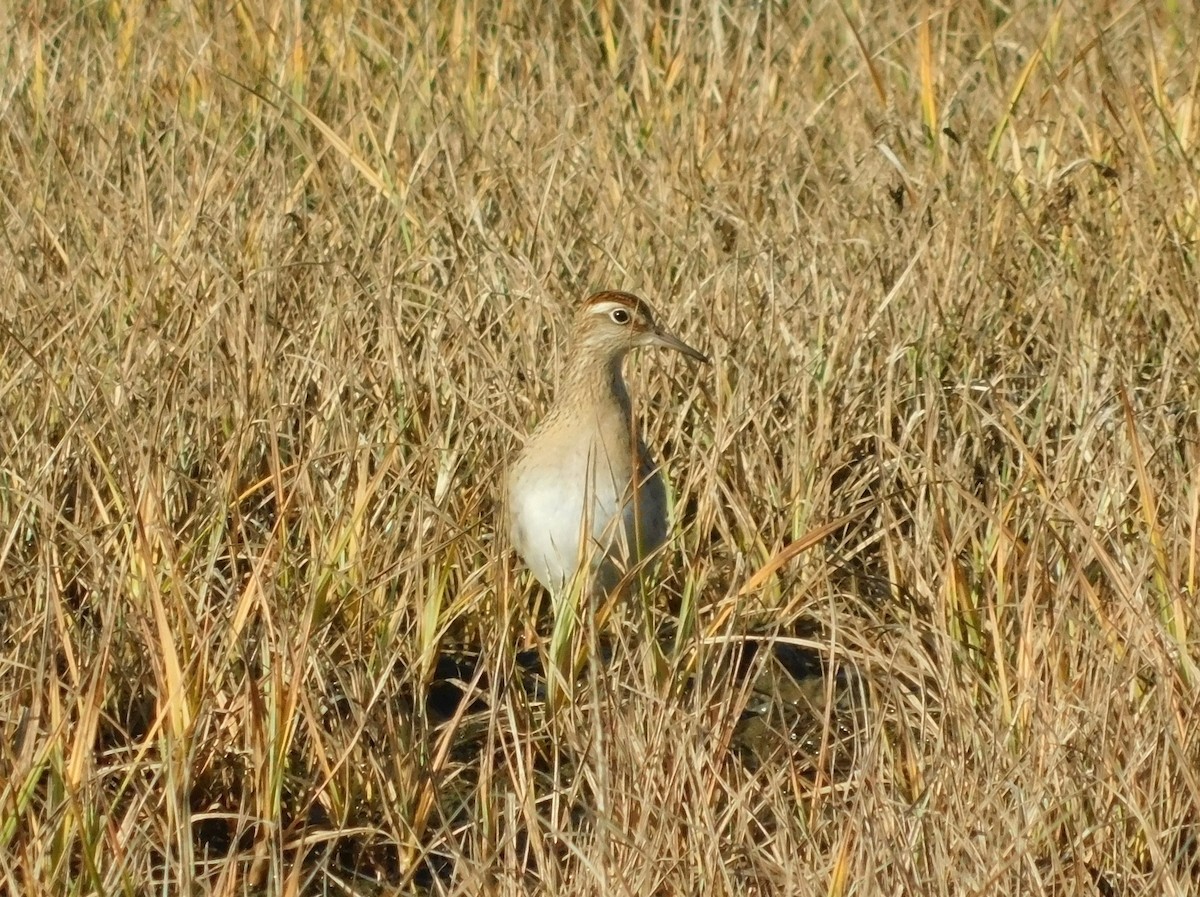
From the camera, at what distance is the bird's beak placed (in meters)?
4.31

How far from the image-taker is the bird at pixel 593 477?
13.1 feet

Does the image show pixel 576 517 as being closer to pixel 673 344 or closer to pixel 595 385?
pixel 595 385

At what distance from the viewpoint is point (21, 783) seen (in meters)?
2.97

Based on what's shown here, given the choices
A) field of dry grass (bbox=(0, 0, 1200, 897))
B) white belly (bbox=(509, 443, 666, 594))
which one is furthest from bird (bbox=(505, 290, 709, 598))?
field of dry grass (bbox=(0, 0, 1200, 897))

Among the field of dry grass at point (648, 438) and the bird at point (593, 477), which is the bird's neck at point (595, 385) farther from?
the field of dry grass at point (648, 438)

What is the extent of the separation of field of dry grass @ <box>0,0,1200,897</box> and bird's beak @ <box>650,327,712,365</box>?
0.41 feet

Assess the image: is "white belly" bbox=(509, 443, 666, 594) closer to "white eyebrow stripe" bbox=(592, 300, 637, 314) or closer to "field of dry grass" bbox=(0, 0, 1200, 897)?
"field of dry grass" bbox=(0, 0, 1200, 897)

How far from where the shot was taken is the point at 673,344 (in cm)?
436

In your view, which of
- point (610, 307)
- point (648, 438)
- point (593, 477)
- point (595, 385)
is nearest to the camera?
point (593, 477)

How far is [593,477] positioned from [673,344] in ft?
1.47

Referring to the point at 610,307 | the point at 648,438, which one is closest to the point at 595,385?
the point at 610,307

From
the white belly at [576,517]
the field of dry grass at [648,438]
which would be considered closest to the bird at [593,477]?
the white belly at [576,517]

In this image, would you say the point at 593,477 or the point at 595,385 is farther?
the point at 595,385

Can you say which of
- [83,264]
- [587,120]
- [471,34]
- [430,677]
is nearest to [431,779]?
[430,677]
